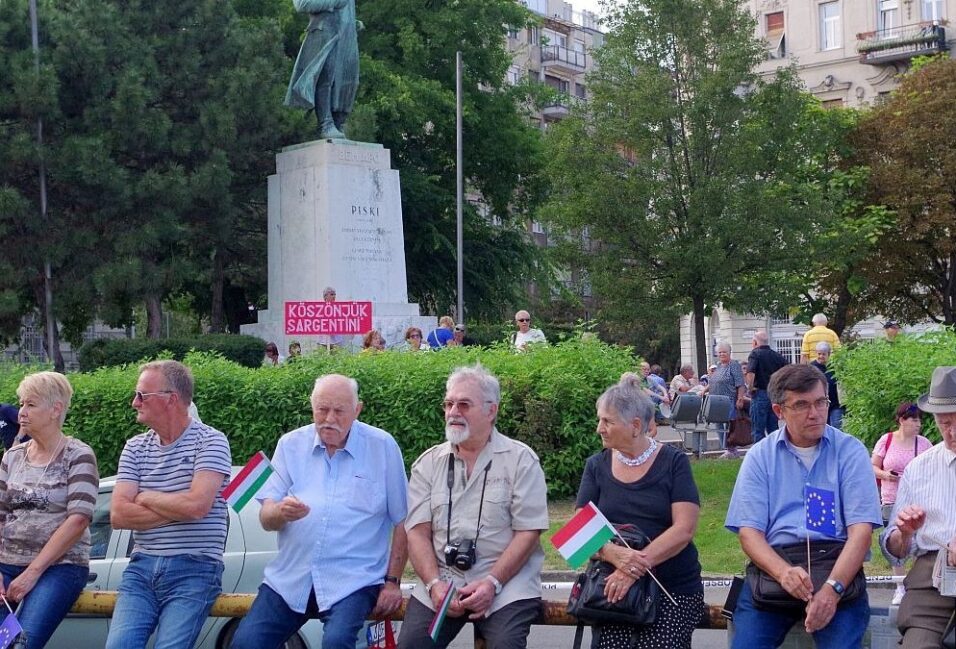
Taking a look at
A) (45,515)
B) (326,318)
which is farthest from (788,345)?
(45,515)

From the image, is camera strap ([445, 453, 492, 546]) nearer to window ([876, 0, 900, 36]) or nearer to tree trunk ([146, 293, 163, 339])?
tree trunk ([146, 293, 163, 339])

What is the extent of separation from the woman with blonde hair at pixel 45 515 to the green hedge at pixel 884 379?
28.7 ft

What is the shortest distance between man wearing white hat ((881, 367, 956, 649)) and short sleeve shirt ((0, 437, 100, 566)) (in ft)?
12.1

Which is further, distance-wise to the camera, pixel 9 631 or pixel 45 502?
pixel 45 502

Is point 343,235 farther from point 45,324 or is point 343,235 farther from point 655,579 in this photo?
point 655,579

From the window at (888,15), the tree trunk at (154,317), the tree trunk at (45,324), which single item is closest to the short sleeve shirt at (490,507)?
the tree trunk at (45,324)

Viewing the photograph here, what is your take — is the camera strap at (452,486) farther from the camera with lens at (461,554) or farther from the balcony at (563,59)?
the balcony at (563,59)

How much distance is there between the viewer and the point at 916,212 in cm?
4566

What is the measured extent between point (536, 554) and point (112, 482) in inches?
119

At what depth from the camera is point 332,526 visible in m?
6.57

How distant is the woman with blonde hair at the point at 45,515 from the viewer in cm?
671

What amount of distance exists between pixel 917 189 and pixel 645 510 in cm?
4160

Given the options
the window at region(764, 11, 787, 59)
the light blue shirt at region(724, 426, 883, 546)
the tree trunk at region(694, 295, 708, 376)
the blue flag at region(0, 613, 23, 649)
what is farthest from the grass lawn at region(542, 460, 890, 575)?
the window at region(764, 11, 787, 59)

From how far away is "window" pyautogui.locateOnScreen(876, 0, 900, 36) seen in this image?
6256 centimetres
